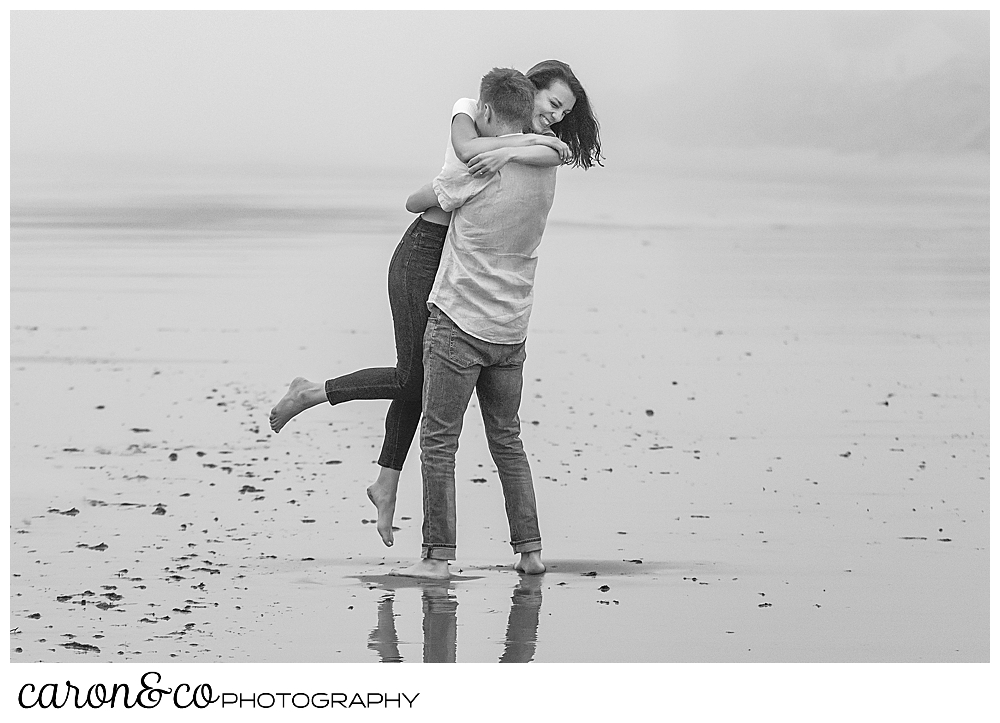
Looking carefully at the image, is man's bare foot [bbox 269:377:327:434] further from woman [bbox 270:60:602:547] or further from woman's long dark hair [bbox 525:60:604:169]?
woman's long dark hair [bbox 525:60:604:169]

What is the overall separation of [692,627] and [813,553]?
688 millimetres

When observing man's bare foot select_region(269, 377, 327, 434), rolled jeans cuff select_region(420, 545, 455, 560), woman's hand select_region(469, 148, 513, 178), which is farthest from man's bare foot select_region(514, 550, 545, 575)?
woman's hand select_region(469, 148, 513, 178)

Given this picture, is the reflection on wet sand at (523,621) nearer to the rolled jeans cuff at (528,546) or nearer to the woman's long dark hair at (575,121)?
the rolled jeans cuff at (528,546)

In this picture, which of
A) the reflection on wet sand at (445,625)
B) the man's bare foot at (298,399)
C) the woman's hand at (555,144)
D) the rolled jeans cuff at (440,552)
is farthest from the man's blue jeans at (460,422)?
the woman's hand at (555,144)

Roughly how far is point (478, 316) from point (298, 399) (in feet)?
2.02

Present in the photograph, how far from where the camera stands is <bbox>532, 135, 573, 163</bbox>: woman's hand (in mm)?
3273

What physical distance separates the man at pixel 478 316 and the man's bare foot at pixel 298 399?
36 centimetres

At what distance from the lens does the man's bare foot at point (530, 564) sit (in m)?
3.48

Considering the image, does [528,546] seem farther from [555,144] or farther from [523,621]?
[555,144]

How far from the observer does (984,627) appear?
319cm

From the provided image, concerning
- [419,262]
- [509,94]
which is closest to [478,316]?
[419,262]

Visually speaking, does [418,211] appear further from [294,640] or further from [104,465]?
[104,465]

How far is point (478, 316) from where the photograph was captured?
333 centimetres

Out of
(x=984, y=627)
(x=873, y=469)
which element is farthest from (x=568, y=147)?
(x=873, y=469)
